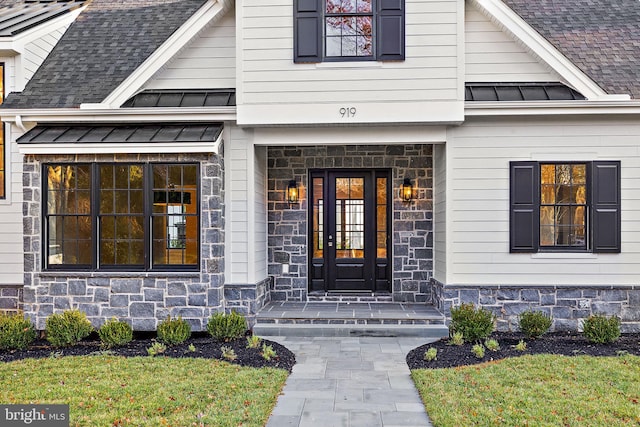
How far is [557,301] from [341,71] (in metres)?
4.90

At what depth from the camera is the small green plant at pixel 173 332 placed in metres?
6.96

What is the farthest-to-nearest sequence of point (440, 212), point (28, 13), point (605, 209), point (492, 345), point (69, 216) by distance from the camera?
1. point (28, 13)
2. point (440, 212)
3. point (69, 216)
4. point (605, 209)
5. point (492, 345)

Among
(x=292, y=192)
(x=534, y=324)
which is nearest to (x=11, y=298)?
(x=292, y=192)

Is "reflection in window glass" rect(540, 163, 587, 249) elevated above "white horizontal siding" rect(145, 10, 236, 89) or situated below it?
below

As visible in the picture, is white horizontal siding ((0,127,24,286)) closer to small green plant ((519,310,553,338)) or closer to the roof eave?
the roof eave

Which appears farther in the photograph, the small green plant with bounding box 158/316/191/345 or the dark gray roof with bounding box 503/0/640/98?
the dark gray roof with bounding box 503/0/640/98

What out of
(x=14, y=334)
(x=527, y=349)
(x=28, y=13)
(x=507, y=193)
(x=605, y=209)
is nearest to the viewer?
(x=527, y=349)

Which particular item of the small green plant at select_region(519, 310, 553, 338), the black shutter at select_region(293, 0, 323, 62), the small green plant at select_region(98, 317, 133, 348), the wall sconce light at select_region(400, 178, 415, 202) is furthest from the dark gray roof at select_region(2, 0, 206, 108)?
the small green plant at select_region(519, 310, 553, 338)

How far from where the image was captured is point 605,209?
7.66 m

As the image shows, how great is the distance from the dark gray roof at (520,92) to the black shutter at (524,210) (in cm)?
106

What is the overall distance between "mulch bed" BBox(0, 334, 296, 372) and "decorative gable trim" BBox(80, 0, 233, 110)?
12.1 ft

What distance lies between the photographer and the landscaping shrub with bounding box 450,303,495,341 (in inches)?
272

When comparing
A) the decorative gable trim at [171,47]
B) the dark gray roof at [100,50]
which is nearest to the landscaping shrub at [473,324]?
the decorative gable trim at [171,47]

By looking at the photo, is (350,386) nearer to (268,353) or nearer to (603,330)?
(268,353)
